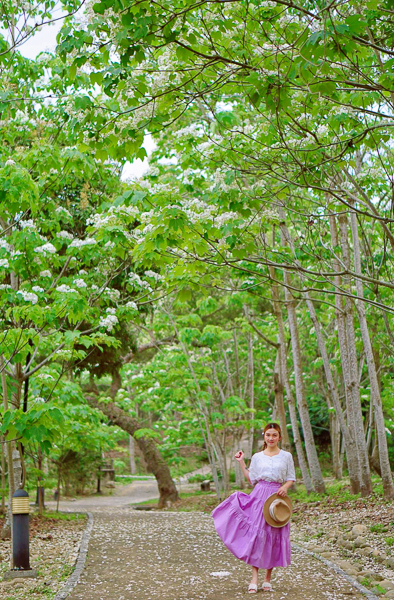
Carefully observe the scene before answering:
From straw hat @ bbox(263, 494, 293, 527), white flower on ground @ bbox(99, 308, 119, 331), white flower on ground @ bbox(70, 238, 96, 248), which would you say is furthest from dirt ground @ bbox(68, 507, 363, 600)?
white flower on ground @ bbox(70, 238, 96, 248)

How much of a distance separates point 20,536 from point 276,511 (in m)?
2.85

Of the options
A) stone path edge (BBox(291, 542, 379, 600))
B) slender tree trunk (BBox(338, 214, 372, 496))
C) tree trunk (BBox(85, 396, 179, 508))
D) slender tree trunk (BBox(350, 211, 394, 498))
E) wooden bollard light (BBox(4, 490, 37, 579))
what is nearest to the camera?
stone path edge (BBox(291, 542, 379, 600))

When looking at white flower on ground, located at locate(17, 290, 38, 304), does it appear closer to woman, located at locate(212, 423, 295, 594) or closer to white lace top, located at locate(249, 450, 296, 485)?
woman, located at locate(212, 423, 295, 594)

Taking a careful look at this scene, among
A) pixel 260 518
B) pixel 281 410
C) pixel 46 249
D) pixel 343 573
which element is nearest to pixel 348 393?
pixel 281 410

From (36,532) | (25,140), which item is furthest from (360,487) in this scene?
(25,140)

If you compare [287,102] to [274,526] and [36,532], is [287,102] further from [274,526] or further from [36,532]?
[36,532]

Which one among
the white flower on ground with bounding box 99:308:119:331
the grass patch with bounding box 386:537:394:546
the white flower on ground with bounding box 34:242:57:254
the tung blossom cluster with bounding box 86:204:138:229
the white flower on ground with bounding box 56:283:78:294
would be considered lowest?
the grass patch with bounding box 386:537:394:546

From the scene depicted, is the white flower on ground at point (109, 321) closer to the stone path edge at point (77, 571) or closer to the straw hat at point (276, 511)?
the stone path edge at point (77, 571)

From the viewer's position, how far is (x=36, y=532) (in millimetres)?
10898

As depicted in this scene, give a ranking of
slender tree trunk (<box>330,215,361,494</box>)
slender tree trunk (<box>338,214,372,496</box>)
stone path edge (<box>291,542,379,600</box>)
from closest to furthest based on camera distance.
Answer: stone path edge (<box>291,542,379,600</box>) → slender tree trunk (<box>338,214,372,496</box>) → slender tree trunk (<box>330,215,361,494</box>)

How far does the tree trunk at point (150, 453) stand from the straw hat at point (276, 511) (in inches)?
511

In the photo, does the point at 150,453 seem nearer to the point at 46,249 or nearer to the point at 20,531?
the point at 20,531

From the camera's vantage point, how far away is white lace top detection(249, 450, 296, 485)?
5.64 meters

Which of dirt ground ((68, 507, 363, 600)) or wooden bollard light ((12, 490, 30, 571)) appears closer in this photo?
dirt ground ((68, 507, 363, 600))
